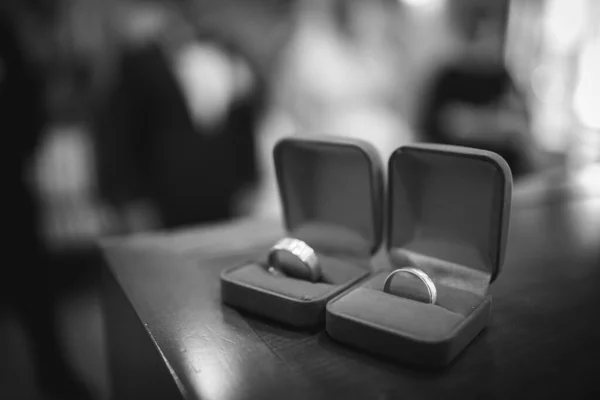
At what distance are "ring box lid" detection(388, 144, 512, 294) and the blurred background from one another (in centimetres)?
62

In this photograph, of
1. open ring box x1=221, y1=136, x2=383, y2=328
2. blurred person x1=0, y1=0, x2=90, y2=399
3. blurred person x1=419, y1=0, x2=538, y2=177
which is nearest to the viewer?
open ring box x1=221, y1=136, x2=383, y2=328

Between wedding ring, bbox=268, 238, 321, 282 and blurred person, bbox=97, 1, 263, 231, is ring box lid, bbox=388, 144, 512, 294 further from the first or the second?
blurred person, bbox=97, 1, 263, 231

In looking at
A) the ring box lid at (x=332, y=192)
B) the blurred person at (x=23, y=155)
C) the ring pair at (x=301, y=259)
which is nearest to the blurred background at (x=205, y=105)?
the blurred person at (x=23, y=155)

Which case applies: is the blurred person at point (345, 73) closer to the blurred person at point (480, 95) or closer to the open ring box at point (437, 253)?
the blurred person at point (480, 95)

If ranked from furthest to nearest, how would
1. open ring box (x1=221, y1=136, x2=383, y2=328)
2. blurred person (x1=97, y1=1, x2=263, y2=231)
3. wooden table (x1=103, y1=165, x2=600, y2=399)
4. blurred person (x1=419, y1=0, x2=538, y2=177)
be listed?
blurred person (x1=419, y1=0, x2=538, y2=177)
blurred person (x1=97, y1=1, x2=263, y2=231)
open ring box (x1=221, y1=136, x2=383, y2=328)
wooden table (x1=103, y1=165, x2=600, y2=399)

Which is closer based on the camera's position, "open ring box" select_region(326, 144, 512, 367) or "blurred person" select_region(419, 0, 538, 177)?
"open ring box" select_region(326, 144, 512, 367)

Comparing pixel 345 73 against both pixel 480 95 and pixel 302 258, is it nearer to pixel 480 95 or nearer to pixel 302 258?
pixel 480 95

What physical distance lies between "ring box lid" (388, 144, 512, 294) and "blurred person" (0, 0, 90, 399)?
1281 millimetres

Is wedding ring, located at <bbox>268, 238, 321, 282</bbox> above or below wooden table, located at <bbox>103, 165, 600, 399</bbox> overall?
above

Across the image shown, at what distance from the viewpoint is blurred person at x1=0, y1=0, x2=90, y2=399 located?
1.60 m

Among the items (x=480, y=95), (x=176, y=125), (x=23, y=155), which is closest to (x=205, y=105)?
(x=176, y=125)

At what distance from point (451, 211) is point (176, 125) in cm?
145

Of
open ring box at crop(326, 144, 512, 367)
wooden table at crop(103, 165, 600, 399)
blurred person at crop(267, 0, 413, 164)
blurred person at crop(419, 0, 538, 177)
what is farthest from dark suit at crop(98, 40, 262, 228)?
open ring box at crop(326, 144, 512, 367)

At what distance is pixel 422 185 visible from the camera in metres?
0.64
